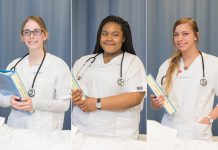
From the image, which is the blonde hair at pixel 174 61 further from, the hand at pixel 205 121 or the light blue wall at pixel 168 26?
the hand at pixel 205 121

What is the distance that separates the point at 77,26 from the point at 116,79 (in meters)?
0.36

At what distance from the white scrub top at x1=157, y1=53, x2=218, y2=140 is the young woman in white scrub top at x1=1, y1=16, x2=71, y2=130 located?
61cm

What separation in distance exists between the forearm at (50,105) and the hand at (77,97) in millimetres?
120

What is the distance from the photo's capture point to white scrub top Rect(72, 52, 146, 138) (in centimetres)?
167

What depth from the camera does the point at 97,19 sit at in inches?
65.2

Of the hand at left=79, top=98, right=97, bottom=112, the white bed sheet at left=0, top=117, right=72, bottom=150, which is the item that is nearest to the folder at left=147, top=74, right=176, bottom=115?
the hand at left=79, top=98, right=97, bottom=112

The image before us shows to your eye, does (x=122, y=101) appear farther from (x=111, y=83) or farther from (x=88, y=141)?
(x=88, y=141)

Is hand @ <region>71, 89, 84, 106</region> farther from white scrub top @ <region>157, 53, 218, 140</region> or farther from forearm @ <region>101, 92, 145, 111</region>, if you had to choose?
white scrub top @ <region>157, 53, 218, 140</region>

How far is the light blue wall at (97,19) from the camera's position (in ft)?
5.41

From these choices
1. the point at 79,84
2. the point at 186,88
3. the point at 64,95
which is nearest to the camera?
the point at 186,88

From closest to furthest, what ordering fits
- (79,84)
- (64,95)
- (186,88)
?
(186,88) < (79,84) < (64,95)

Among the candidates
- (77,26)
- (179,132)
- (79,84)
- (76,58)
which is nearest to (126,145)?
(179,132)

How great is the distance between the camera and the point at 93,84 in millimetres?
1689

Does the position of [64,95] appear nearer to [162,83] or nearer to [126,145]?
[126,145]
